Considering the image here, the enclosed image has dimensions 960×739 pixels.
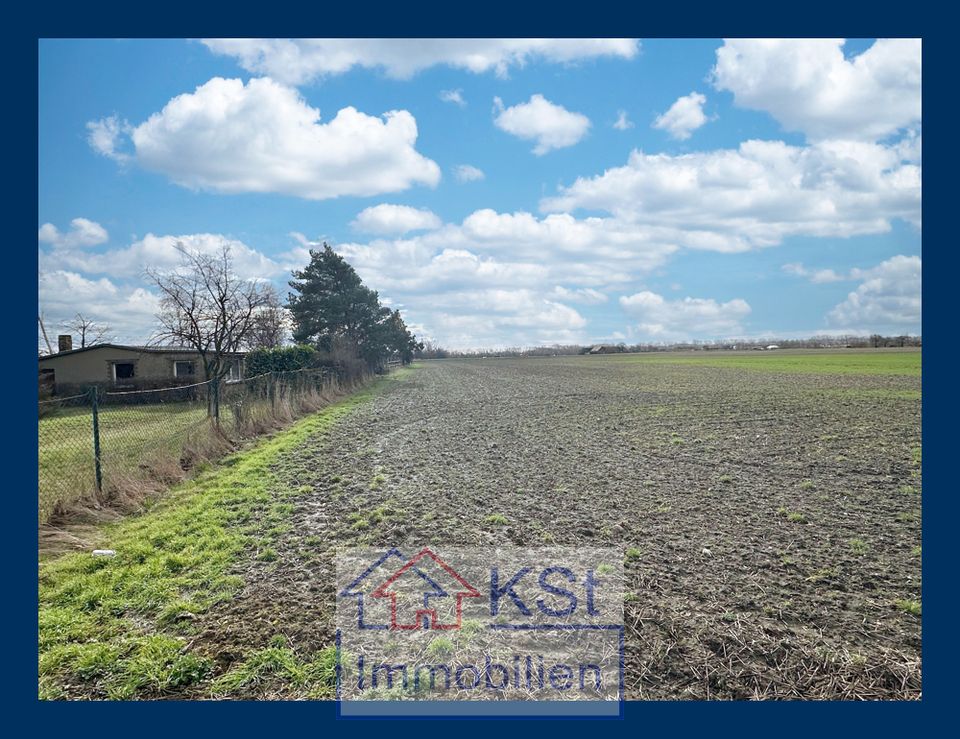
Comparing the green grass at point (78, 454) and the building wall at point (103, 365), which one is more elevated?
the building wall at point (103, 365)

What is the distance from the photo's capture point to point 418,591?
479cm

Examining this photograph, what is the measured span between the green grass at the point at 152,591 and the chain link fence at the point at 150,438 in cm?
70

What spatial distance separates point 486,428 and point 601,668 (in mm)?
11181

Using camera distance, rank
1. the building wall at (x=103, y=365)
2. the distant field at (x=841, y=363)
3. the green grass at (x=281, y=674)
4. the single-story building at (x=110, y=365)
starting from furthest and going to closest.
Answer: the distant field at (x=841, y=363)
the building wall at (x=103, y=365)
the single-story building at (x=110, y=365)
the green grass at (x=281, y=674)

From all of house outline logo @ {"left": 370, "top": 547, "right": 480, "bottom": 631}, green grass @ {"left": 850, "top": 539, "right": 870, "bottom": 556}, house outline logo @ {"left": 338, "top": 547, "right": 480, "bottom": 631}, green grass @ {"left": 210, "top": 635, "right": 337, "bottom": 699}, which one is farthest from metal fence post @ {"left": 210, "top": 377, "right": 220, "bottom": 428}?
green grass @ {"left": 850, "top": 539, "right": 870, "bottom": 556}

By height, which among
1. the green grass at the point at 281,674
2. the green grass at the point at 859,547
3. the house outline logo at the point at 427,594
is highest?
the house outline logo at the point at 427,594

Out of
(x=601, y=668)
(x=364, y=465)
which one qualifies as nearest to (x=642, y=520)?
(x=601, y=668)

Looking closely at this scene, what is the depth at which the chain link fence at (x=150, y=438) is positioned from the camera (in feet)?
25.9

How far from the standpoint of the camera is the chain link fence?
7883mm

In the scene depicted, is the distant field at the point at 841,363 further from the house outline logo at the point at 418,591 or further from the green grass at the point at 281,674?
the green grass at the point at 281,674

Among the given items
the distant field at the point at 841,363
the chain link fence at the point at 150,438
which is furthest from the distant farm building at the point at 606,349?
the chain link fence at the point at 150,438

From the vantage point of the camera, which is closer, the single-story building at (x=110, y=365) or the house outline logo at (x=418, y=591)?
the house outline logo at (x=418, y=591)

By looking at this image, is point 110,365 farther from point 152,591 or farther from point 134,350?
point 152,591

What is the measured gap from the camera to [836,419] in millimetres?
14758
